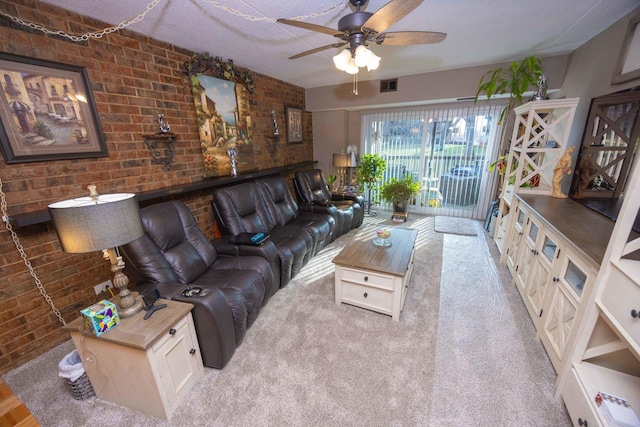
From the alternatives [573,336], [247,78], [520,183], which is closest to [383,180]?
[520,183]

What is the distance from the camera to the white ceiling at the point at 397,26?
179 cm

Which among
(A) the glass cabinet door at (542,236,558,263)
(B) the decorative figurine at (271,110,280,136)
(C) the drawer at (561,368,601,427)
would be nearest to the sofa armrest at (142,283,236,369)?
(C) the drawer at (561,368,601,427)

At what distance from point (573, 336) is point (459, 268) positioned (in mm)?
1493

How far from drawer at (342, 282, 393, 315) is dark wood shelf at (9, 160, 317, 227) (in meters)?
1.80

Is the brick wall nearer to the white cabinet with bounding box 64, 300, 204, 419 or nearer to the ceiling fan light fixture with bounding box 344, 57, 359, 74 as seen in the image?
the white cabinet with bounding box 64, 300, 204, 419

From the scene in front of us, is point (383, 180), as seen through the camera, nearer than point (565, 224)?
No

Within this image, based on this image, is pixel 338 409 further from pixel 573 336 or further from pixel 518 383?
pixel 573 336

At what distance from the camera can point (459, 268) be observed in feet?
9.29

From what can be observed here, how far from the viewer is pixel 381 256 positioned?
2.22 m

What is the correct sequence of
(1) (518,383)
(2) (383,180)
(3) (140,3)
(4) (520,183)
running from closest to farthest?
(1) (518,383), (3) (140,3), (4) (520,183), (2) (383,180)

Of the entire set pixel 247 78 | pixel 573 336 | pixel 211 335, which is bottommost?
pixel 211 335

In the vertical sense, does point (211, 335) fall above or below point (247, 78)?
below

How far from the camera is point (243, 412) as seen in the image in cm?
139

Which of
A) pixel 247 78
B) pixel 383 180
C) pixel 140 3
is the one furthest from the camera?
pixel 383 180
